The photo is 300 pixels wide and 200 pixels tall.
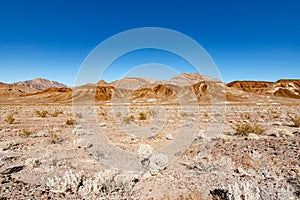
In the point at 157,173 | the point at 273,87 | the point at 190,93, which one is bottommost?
the point at 157,173

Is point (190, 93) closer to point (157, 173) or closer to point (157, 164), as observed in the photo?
point (157, 164)

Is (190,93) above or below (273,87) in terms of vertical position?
below

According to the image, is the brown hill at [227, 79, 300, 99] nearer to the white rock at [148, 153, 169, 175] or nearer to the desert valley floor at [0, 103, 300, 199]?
the desert valley floor at [0, 103, 300, 199]

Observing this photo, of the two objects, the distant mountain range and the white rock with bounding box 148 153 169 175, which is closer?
the white rock with bounding box 148 153 169 175

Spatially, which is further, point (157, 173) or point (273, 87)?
point (273, 87)

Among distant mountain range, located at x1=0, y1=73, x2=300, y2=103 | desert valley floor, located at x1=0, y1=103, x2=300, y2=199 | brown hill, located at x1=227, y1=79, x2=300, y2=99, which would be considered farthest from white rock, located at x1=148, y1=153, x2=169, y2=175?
brown hill, located at x1=227, y1=79, x2=300, y2=99

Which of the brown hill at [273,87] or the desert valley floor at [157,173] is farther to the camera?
the brown hill at [273,87]

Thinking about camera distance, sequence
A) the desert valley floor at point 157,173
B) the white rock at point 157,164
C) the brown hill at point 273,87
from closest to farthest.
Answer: the desert valley floor at point 157,173 → the white rock at point 157,164 → the brown hill at point 273,87

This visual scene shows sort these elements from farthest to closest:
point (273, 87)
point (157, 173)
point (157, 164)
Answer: point (273, 87) < point (157, 164) < point (157, 173)

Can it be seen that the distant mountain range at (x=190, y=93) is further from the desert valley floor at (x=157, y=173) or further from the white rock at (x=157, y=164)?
the white rock at (x=157, y=164)

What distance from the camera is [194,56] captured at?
32.0 ft

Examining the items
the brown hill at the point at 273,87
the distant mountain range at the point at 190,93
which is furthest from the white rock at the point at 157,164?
the brown hill at the point at 273,87

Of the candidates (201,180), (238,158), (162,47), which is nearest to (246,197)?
(201,180)

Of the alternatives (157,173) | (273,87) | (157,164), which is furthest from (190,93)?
(157,173)
